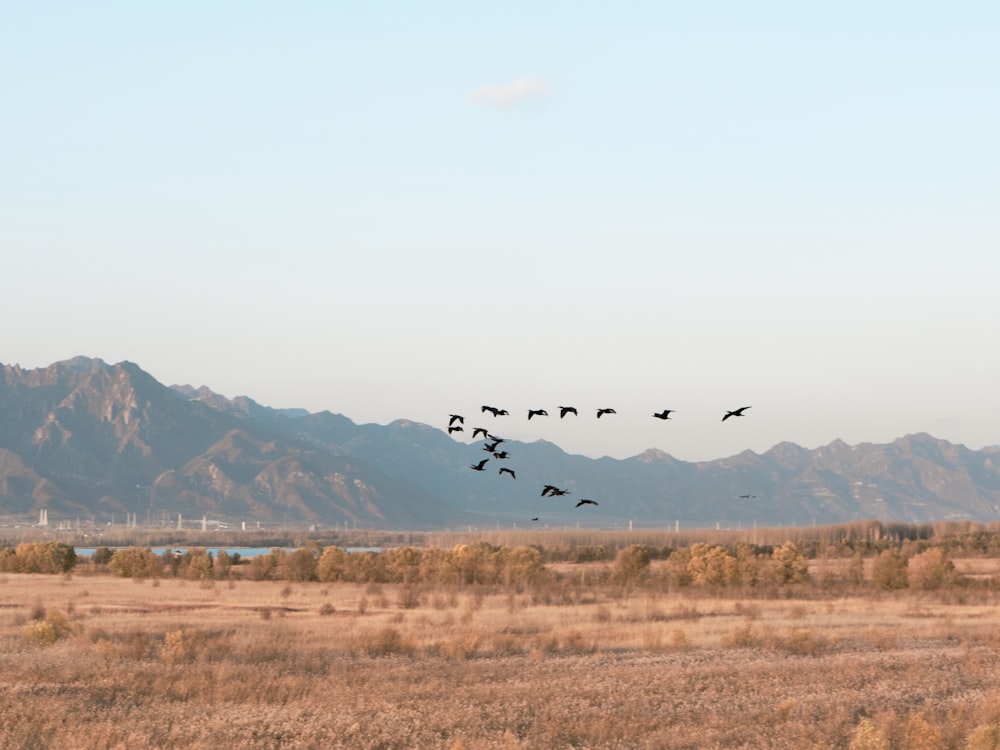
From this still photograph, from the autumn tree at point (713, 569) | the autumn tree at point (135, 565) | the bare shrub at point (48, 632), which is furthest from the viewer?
the autumn tree at point (135, 565)

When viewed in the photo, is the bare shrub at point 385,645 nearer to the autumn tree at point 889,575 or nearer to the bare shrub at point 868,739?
the bare shrub at point 868,739

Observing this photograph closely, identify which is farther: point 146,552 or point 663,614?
→ point 146,552

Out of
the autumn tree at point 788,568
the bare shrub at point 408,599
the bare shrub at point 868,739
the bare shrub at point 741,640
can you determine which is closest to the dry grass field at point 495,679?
the bare shrub at point 868,739

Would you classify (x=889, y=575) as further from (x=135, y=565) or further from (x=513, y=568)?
(x=135, y=565)

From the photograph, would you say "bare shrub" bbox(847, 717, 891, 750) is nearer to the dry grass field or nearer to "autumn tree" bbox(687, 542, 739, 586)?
the dry grass field

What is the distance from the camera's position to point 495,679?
1294 inches

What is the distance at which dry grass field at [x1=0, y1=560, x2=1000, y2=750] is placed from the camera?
2470 cm

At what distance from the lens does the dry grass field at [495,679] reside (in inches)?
973

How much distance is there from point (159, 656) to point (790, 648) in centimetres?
2023

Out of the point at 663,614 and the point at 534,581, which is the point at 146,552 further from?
the point at 663,614

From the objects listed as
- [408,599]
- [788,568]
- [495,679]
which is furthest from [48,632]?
[788,568]

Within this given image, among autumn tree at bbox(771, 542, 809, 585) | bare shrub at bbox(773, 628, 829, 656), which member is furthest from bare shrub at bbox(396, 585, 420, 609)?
autumn tree at bbox(771, 542, 809, 585)

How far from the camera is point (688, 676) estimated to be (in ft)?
110

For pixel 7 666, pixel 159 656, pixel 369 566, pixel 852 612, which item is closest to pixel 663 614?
pixel 852 612
